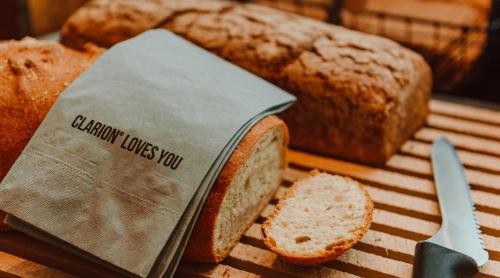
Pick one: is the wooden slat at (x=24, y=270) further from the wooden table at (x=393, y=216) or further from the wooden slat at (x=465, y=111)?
the wooden slat at (x=465, y=111)

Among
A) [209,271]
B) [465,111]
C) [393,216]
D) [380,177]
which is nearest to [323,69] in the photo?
[380,177]

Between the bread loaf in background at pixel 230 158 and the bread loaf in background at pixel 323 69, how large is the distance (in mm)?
218

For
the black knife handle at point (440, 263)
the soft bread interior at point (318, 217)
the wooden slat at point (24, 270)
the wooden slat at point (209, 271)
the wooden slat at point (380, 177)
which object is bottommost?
the wooden slat at point (24, 270)

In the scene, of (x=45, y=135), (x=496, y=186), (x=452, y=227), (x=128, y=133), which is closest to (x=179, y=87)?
(x=128, y=133)

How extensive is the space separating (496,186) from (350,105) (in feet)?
1.44

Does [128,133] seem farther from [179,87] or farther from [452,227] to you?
[452,227]

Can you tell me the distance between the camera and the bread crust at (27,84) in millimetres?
1313

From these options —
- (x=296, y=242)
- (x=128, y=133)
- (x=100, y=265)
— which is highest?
(x=128, y=133)

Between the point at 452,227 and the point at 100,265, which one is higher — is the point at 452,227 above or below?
above

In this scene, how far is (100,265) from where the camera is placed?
47.8 inches

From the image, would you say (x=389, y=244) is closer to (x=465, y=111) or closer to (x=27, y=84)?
(x=465, y=111)

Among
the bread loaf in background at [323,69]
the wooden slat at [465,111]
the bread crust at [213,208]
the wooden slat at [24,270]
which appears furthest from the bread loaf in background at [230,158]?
the wooden slat at [465,111]

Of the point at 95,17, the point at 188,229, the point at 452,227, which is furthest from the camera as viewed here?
the point at 95,17

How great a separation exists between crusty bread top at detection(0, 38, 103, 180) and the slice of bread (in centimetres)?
59
